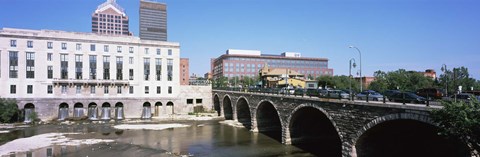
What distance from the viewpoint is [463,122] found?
16.6m

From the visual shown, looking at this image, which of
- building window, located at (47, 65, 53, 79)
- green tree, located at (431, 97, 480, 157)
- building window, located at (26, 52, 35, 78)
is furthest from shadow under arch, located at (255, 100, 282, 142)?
building window, located at (26, 52, 35, 78)

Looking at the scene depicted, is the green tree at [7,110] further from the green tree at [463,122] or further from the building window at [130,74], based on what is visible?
the green tree at [463,122]

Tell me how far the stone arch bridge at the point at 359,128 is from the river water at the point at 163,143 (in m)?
3.91

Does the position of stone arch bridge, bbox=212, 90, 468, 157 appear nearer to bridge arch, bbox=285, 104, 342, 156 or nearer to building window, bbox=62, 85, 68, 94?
bridge arch, bbox=285, 104, 342, 156

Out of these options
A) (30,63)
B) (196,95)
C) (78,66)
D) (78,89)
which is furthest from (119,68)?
(196,95)

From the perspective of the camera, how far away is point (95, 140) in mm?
42531

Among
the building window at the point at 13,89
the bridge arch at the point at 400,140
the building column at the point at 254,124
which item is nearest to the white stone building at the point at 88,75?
the building window at the point at 13,89

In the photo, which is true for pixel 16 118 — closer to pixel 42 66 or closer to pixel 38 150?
pixel 42 66

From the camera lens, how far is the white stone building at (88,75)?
64.5 metres

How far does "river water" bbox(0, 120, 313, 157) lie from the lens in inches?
1347

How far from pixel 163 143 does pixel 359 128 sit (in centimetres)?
2588

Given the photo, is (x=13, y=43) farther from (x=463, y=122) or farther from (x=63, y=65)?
(x=463, y=122)

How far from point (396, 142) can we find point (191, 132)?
32.0m

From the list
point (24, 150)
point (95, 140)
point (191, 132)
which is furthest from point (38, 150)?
point (191, 132)
